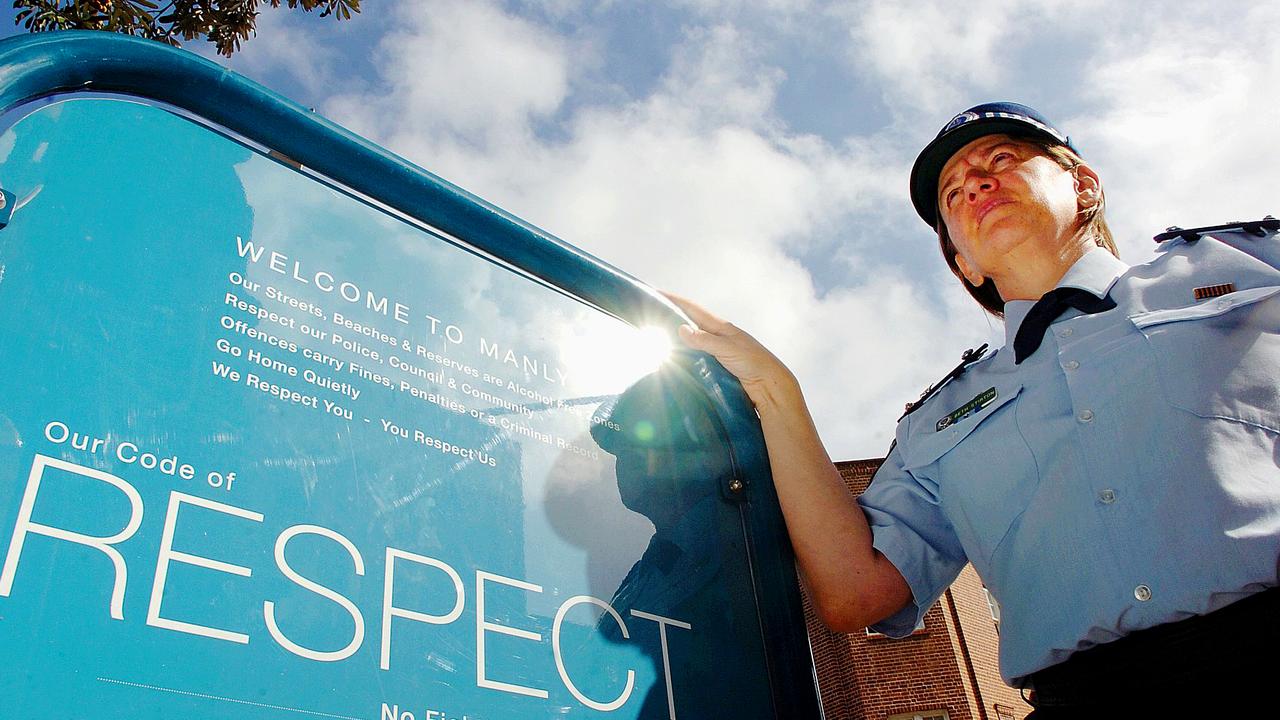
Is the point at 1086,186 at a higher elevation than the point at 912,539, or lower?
higher

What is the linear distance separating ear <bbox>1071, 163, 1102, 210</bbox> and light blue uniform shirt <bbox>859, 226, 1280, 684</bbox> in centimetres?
22

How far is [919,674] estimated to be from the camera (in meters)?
13.5

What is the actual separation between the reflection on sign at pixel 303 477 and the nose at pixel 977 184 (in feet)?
3.04

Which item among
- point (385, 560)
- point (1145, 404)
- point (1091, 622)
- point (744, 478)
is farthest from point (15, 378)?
point (1145, 404)

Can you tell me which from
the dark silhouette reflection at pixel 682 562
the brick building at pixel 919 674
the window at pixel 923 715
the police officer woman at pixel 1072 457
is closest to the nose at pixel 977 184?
the police officer woman at pixel 1072 457

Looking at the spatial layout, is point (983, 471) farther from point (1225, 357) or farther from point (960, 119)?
point (960, 119)

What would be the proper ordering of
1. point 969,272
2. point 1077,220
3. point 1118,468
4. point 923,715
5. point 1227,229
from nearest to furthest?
1. point 1118,468
2. point 1227,229
3. point 1077,220
4. point 969,272
5. point 923,715

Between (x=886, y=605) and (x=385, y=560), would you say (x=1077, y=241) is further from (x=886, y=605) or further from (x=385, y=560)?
(x=385, y=560)

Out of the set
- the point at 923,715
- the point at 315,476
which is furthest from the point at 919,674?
the point at 315,476

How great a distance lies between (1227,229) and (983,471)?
62cm

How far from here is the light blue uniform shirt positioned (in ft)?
4.17

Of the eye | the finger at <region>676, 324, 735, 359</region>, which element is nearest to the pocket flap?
the eye

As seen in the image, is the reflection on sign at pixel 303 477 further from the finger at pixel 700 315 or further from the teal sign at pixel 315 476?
the finger at pixel 700 315

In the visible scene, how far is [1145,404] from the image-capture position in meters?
1.43
